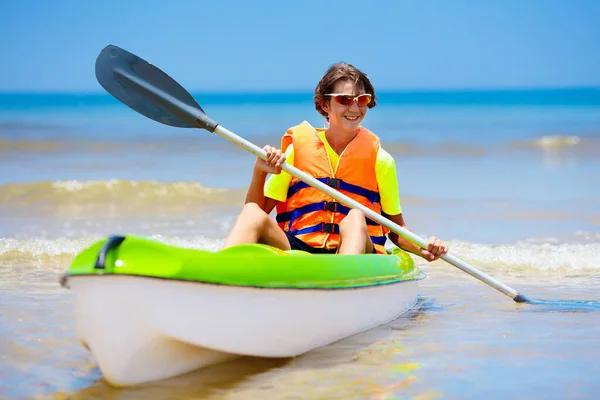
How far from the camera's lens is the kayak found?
2678 mm

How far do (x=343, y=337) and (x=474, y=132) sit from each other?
54.4 ft

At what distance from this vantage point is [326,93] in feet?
14.0

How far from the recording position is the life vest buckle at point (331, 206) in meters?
4.16

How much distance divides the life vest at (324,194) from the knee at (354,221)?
0.53 ft

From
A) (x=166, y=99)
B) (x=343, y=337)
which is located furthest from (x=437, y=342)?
(x=166, y=99)

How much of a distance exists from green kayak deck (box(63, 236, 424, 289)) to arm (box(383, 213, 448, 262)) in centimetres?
62

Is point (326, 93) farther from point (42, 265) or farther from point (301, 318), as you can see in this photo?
point (42, 265)

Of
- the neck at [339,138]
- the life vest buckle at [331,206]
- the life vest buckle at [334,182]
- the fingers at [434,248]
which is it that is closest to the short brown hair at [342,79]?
the neck at [339,138]

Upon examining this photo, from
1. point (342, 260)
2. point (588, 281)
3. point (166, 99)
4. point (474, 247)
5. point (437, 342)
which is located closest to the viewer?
point (342, 260)

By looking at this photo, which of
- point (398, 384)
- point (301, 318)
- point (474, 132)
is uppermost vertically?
point (474, 132)

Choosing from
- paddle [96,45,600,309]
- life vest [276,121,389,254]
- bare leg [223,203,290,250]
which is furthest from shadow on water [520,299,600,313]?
bare leg [223,203,290,250]

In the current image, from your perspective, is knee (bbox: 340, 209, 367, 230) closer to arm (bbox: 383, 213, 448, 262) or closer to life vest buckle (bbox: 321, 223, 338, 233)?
life vest buckle (bbox: 321, 223, 338, 233)

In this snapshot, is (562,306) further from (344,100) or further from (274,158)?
(274,158)

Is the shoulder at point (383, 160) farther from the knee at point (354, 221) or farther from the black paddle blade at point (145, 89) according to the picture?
the black paddle blade at point (145, 89)
